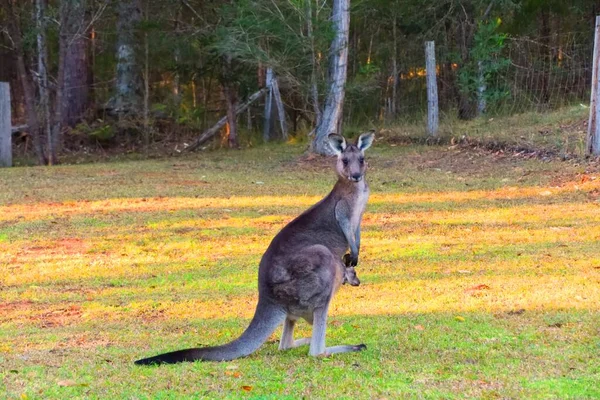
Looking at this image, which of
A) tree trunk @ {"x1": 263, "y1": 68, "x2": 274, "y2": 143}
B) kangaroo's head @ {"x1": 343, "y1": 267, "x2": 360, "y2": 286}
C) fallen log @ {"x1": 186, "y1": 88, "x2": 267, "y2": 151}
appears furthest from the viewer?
tree trunk @ {"x1": 263, "y1": 68, "x2": 274, "y2": 143}

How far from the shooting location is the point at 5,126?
18.6 m

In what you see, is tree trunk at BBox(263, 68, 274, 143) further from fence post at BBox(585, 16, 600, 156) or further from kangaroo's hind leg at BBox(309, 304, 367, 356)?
kangaroo's hind leg at BBox(309, 304, 367, 356)

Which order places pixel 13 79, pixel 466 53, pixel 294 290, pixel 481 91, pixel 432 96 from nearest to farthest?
1. pixel 294 290
2. pixel 432 96
3. pixel 481 91
4. pixel 466 53
5. pixel 13 79

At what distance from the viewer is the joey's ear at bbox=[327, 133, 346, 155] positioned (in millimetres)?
6195

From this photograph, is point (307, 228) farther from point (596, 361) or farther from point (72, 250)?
point (72, 250)

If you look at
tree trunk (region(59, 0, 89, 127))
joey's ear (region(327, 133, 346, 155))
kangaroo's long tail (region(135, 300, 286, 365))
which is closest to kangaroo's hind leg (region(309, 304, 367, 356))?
kangaroo's long tail (region(135, 300, 286, 365))

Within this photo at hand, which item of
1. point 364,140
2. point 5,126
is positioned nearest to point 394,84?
point 5,126

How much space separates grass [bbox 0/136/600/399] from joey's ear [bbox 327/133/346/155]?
1243mm

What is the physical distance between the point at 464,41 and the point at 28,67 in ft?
38.6

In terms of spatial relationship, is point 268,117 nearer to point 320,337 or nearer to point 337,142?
point 337,142

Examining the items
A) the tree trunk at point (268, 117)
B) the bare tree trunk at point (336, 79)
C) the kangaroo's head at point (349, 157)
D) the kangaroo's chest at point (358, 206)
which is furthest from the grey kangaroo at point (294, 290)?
the tree trunk at point (268, 117)

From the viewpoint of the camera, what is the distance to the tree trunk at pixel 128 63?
70.4ft

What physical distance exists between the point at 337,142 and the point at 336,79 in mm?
11067

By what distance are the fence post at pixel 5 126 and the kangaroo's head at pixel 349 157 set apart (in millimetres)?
13747
